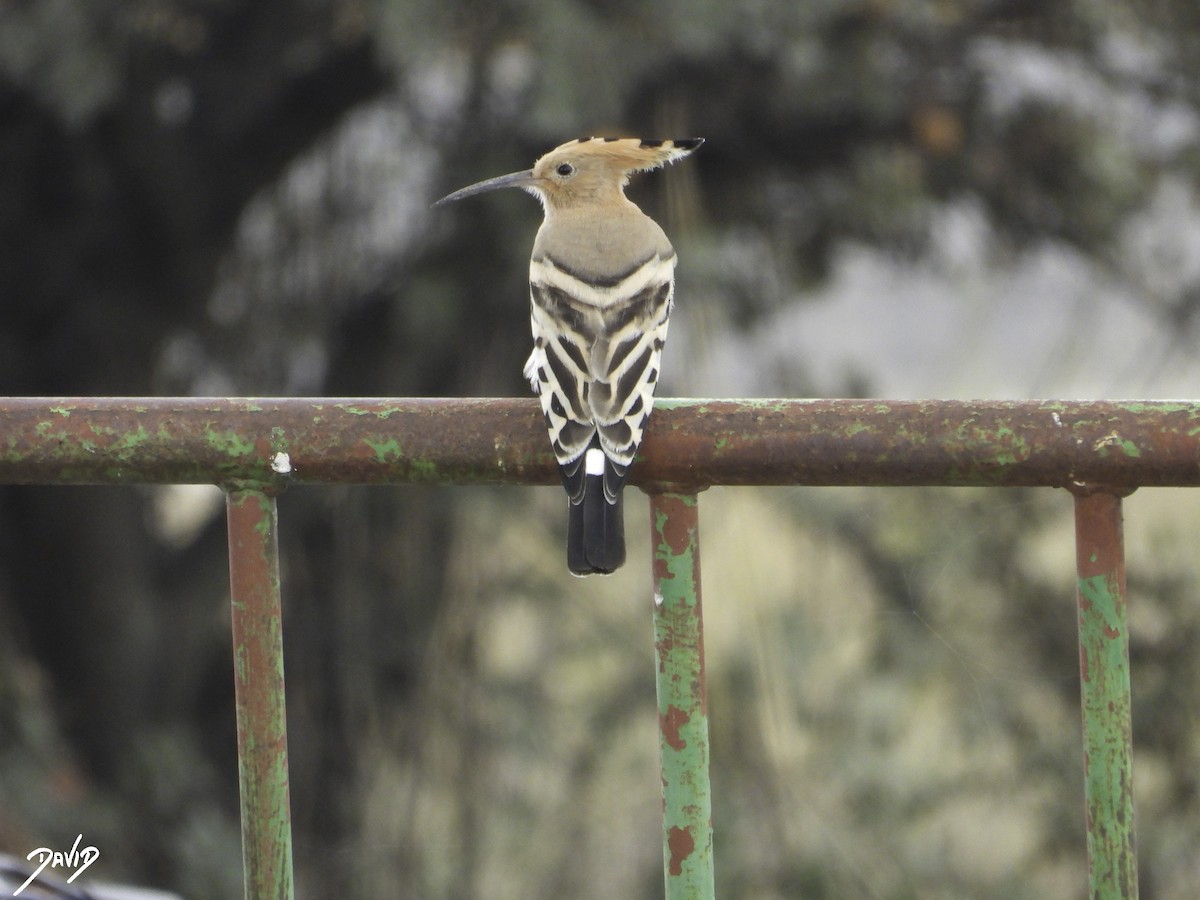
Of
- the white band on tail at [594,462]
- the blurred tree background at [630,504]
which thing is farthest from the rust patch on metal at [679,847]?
the blurred tree background at [630,504]

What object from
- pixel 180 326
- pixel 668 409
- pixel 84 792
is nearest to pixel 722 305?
pixel 180 326

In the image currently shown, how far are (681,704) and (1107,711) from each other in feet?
1.23

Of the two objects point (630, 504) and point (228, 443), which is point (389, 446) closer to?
point (228, 443)

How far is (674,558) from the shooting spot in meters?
1.48

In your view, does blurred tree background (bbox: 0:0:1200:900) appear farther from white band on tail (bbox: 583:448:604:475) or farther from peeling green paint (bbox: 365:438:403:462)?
peeling green paint (bbox: 365:438:403:462)

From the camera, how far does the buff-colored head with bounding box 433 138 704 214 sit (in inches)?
146

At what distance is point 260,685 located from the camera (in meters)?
1.52

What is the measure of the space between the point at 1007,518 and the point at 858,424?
3.72 metres

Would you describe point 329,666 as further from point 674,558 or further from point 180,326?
point 674,558

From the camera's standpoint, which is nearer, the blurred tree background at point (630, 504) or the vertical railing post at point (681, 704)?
the vertical railing post at point (681, 704)

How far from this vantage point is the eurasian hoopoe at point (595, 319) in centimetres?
191

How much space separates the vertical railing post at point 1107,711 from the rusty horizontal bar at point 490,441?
59 mm
